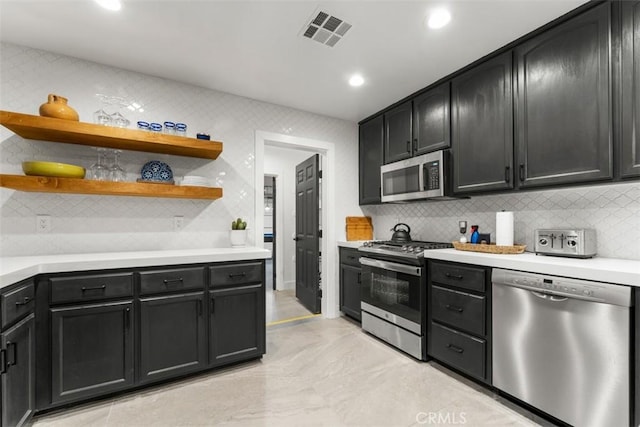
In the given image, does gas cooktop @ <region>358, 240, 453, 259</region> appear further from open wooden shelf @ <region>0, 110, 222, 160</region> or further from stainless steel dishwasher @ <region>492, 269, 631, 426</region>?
open wooden shelf @ <region>0, 110, 222, 160</region>

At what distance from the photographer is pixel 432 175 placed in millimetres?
2709

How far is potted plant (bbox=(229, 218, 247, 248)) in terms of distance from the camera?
9.20ft

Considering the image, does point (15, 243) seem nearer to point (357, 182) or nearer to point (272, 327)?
point (272, 327)

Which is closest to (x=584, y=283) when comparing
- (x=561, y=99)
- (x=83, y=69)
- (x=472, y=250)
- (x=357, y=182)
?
(x=472, y=250)

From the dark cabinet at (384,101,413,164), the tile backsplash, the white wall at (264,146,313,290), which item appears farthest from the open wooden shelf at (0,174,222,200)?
the white wall at (264,146,313,290)

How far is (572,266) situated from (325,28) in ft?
7.08

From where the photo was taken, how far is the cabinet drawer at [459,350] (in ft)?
6.71

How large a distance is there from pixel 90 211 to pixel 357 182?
2.92 meters

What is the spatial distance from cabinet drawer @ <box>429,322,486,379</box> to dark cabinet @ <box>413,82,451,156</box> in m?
1.66

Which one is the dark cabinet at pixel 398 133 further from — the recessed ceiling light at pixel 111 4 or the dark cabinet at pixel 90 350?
the dark cabinet at pixel 90 350

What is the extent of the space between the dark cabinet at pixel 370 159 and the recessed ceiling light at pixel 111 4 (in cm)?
265

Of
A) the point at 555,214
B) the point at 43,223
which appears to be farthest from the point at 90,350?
the point at 555,214

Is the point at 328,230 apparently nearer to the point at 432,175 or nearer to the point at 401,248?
the point at 401,248

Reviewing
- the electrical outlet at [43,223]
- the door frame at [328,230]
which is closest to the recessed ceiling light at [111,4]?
the electrical outlet at [43,223]
